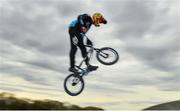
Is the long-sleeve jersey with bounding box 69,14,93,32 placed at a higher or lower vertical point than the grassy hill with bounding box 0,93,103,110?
higher

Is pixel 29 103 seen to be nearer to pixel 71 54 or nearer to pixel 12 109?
pixel 12 109

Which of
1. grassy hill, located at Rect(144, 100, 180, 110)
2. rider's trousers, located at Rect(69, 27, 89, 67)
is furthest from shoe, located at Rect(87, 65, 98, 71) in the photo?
grassy hill, located at Rect(144, 100, 180, 110)

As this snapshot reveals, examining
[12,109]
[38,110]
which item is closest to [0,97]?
[12,109]

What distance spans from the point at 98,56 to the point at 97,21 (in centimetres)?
307

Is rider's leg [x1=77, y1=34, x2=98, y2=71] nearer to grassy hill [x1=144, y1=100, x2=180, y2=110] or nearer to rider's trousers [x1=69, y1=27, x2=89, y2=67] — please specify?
rider's trousers [x1=69, y1=27, x2=89, y2=67]

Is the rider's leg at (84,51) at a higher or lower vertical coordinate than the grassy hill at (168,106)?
higher

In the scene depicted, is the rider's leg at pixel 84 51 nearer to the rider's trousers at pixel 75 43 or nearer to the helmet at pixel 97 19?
the rider's trousers at pixel 75 43

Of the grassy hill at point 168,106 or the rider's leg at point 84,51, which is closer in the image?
the rider's leg at point 84,51

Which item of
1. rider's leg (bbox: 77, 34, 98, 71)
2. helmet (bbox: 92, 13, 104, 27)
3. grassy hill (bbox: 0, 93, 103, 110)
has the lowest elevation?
grassy hill (bbox: 0, 93, 103, 110)

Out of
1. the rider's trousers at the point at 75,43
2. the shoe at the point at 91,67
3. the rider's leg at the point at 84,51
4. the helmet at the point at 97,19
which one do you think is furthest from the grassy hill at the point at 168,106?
the helmet at the point at 97,19

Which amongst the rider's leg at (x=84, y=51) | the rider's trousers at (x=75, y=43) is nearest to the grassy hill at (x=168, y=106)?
the rider's leg at (x=84, y=51)

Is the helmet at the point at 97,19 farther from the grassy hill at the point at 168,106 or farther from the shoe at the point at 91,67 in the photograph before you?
the grassy hill at the point at 168,106

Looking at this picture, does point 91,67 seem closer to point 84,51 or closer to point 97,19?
point 84,51

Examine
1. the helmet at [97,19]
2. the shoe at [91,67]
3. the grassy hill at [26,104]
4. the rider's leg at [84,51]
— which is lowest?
the grassy hill at [26,104]
